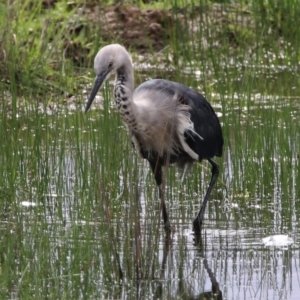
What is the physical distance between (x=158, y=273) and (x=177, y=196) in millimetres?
1633

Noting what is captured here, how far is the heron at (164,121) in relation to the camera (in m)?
6.00

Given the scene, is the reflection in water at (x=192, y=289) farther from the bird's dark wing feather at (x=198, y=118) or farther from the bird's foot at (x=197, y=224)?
the bird's dark wing feather at (x=198, y=118)

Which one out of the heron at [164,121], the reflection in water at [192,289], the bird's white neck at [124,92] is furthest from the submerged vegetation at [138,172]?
the bird's white neck at [124,92]

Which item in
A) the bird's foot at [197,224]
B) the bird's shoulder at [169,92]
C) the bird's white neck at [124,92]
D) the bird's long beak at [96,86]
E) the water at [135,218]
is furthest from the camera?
the bird's shoulder at [169,92]

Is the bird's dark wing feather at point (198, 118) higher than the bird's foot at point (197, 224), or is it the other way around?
the bird's dark wing feather at point (198, 118)

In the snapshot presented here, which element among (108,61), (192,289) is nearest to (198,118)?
(108,61)

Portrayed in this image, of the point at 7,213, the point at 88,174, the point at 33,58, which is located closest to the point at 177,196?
the point at 88,174

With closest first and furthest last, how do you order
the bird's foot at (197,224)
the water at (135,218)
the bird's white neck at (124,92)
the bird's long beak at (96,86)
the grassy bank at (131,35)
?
1. the water at (135,218)
2. the bird's long beak at (96,86)
3. the bird's white neck at (124,92)
4. the bird's foot at (197,224)
5. the grassy bank at (131,35)

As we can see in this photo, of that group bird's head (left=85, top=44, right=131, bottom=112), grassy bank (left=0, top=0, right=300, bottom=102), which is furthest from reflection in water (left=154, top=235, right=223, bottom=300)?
grassy bank (left=0, top=0, right=300, bottom=102)

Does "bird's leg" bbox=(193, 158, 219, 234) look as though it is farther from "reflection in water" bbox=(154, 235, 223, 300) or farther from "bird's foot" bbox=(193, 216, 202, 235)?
"reflection in water" bbox=(154, 235, 223, 300)

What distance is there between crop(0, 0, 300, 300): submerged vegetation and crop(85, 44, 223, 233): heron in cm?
16

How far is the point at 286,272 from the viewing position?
5.47m

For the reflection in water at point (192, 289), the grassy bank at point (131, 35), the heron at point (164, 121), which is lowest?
the reflection in water at point (192, 289)

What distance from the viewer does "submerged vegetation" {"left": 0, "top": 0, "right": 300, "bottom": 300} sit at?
5.17 m
